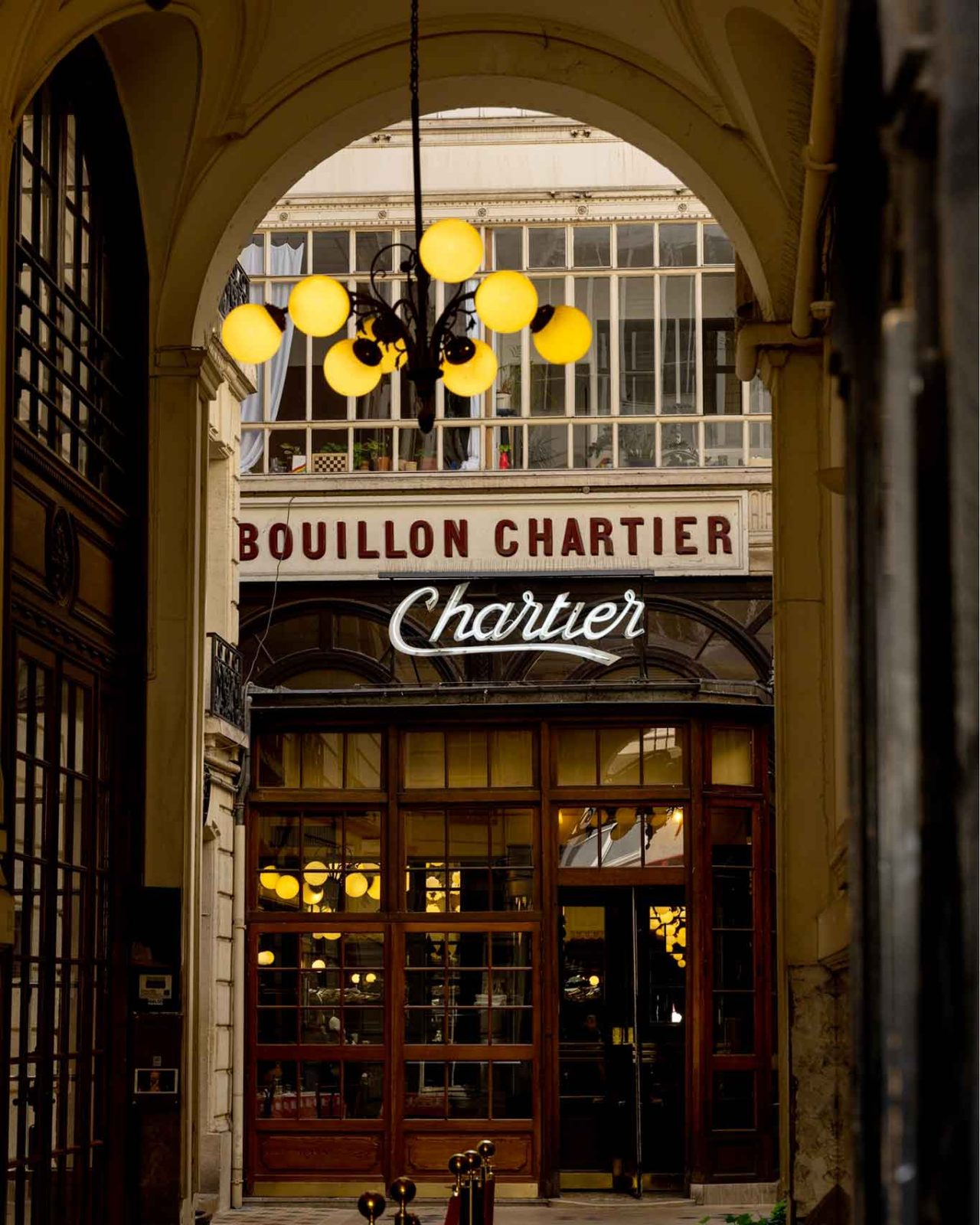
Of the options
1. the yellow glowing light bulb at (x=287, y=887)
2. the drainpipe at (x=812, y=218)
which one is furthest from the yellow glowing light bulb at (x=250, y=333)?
the yellow glowing light bulb at (x=287, y=887)

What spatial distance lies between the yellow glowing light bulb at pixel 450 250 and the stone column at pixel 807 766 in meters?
1.81

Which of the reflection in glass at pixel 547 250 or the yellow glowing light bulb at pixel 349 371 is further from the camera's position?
the reflection in glass at pixel 547 250

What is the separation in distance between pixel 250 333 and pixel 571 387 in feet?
33.9

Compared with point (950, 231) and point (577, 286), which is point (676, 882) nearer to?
point (577, 286)

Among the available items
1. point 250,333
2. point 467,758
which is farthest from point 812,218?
point 467,758

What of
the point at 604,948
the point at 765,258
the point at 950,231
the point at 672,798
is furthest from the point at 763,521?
the point at 950,231

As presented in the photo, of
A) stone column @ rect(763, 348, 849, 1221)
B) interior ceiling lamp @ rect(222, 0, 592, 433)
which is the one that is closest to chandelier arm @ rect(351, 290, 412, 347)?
interior ceiling lamp @ rect(222, 0, 592, 433)

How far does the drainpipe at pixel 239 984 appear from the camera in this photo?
630 inches

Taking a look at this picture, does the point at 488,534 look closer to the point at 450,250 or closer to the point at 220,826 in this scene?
the point at 220,826

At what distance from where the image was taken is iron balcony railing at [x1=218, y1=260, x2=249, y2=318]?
47.8ft

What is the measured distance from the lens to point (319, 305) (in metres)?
7.80

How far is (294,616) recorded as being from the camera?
17.6m

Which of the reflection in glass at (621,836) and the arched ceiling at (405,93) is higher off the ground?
the arched ceiling at (405,93)

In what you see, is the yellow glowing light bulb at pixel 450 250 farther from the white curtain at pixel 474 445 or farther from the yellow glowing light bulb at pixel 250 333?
the white curtain at pixel 474 445
